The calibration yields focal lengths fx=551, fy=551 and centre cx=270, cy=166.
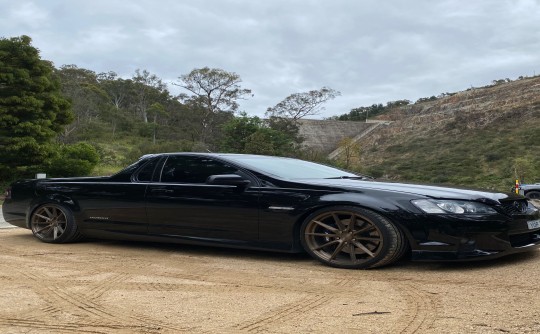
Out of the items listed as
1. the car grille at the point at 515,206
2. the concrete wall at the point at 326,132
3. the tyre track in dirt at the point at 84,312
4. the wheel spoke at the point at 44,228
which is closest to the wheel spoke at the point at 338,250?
the car grille at the point at 515,206

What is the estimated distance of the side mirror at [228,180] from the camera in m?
5.37

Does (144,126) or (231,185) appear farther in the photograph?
(144,126)

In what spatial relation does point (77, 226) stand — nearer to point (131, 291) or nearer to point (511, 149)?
point (131, 291)

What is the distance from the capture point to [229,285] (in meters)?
4.32

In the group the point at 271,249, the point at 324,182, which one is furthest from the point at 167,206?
the point at 324,182

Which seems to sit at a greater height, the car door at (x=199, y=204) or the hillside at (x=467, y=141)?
the hillside at (x=467, y=141)

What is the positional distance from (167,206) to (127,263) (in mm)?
784

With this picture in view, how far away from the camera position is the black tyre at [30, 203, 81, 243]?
6520 mm

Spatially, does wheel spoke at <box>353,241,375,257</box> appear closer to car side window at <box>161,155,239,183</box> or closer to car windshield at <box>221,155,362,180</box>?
car windshield at <box>221,155,362,180</box>

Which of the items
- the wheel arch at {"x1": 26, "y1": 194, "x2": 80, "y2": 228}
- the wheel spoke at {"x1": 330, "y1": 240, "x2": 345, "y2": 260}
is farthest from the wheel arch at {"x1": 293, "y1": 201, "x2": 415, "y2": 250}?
the wheel arch at {"x1": 26, "y1": 194, "x2": 80, "y2": 228}

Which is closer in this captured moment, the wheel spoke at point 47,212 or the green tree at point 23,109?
the wheel spoke at point 47,212

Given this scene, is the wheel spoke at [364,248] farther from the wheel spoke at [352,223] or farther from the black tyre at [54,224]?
the black tyre at [54,224]

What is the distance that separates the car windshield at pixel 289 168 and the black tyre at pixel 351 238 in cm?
67

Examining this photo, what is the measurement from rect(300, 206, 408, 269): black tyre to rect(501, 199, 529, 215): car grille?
96cm
